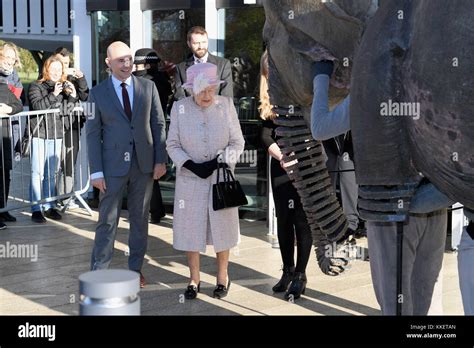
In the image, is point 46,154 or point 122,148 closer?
point 122,148

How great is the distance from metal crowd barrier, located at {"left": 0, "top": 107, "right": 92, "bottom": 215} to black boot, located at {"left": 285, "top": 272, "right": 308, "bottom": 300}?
480 cm

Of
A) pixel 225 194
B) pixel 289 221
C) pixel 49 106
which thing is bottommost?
pixel 289 221

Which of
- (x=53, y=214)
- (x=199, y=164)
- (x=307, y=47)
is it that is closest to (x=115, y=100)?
(x=199, y=164)

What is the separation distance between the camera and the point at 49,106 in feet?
38.3

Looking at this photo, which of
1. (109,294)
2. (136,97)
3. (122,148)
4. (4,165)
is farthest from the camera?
(4,165)

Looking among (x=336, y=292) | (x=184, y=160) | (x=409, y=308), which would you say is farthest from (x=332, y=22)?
(x=336, y=292)

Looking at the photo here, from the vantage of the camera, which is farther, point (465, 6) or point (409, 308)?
point (409, 308)

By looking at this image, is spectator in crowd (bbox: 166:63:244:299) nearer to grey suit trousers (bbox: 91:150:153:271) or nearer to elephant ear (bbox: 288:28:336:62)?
grey suit trousers (bbox: 91:150:153:271)

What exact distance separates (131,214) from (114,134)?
0.79 metres

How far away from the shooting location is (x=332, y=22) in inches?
167

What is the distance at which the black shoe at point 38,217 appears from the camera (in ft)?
38.1

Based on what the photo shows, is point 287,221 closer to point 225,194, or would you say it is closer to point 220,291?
point 225,194
